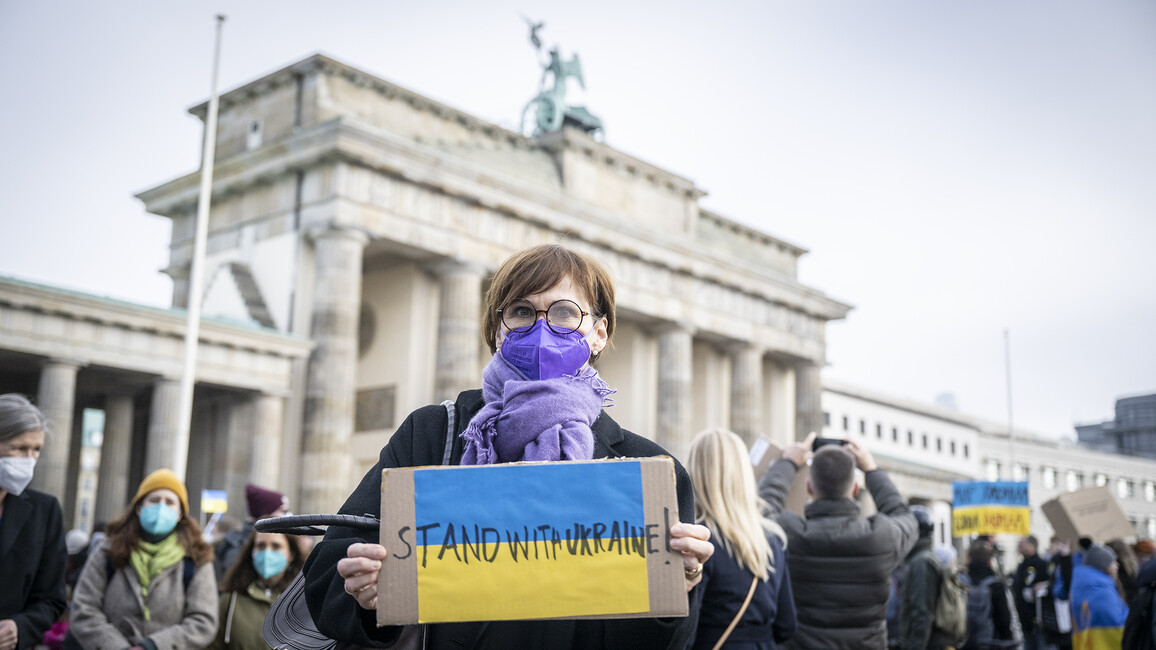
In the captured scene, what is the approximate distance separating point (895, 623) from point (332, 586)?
10362 mm

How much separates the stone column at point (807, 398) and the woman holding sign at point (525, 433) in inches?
1662

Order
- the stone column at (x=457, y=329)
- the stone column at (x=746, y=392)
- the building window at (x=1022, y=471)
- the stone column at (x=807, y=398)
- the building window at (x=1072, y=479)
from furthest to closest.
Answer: the building window at (x=1072, y=479)
the building window at (x=1022, y=471)
the stone column at (x=807, y=398)
the stone column at (x=746, y=392)
the stone column at (x=457, y=329)

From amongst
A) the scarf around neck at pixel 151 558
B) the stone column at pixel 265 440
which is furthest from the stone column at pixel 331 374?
the scarf around neck at pixel 151 558

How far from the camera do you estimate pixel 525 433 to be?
7.90ft

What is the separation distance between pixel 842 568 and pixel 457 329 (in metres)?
24.5

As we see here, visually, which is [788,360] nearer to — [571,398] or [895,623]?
[895,623]

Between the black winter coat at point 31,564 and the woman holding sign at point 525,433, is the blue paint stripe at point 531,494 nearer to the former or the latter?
the woman holding sign at point 525,433

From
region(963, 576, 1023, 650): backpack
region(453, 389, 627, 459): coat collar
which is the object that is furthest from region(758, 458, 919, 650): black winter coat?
region(963, 576, 1023, 650): backpack

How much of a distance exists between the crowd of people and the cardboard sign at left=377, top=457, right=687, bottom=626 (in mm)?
66

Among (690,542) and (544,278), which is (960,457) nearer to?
(544,278)

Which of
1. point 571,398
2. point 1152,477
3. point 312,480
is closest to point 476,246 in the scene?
point 312,480

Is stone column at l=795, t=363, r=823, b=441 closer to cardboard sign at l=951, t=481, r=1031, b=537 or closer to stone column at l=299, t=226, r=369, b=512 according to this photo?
stone column at l=299, t=226, r=369, b=512

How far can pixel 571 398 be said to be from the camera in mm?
2465

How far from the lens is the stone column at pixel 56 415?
20.8 meters
